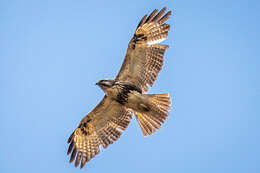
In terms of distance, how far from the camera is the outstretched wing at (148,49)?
12336mm

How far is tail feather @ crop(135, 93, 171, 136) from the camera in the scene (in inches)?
476

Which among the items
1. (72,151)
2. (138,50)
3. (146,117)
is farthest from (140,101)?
(72,151)

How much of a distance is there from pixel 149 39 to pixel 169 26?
1.95ft

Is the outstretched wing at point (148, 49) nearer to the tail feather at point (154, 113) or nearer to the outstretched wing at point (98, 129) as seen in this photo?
the tail feather at point (154, 113)

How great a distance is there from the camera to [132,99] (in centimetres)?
1220

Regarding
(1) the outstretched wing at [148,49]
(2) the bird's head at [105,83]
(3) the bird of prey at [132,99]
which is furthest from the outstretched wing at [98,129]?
(1) the outstretched wing at [148,49]

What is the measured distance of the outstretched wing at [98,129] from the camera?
41.2 ft

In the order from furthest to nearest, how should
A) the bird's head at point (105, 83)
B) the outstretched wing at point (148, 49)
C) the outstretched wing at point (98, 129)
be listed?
the outstretched wing at point (98, 129), the outstretched wing at point (148, 49), the bird's head at point (105, 83)

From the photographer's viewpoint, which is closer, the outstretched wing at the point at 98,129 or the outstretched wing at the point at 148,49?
the outstretched wing at the point at 148,49

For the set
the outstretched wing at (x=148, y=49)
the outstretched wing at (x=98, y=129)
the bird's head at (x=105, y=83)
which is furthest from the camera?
the outstretched wing at (x=98, y=129)

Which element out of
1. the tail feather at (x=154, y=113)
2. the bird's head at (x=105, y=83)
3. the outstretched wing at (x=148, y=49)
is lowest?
the tail feather at (x=154, y=113)

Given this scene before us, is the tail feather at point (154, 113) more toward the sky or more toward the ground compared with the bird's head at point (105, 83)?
more toward the ground

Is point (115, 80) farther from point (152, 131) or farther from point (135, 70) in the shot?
point (152, 131)

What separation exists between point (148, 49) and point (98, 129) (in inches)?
96.5
